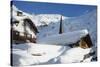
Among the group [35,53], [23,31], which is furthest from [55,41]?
[23,31]

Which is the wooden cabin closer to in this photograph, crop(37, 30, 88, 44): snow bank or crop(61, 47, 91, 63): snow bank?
crop(37, 30, 88, 44): snow bank

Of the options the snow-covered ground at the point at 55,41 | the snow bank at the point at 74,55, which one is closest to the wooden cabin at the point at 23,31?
the snow-covered ground at the point at 55,41

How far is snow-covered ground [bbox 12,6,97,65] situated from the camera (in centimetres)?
197

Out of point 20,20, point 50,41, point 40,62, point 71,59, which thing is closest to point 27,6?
point 20,20

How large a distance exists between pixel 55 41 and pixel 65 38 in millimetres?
115

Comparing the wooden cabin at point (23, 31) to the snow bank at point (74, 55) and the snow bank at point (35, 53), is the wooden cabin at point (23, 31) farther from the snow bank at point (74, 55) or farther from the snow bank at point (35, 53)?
the snow bank at point (74, 55)

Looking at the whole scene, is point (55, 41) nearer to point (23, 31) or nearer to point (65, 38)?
point (65, 38)

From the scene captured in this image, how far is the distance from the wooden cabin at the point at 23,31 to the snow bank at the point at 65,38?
0.10 metres

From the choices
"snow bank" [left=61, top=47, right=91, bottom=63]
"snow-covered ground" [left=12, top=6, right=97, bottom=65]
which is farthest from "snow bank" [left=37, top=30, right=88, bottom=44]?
"snow bank" [left=61, top=47, right=91, bottom=63]
